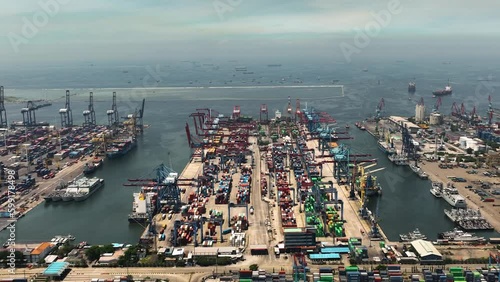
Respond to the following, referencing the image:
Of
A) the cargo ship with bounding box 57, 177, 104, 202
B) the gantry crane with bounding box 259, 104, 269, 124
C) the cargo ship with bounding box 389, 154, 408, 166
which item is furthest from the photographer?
the gantry crane with bounding box 259, 104, 269, 124

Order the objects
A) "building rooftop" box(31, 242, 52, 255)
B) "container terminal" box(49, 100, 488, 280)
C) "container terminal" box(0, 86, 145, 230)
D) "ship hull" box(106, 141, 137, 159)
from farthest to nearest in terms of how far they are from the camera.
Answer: "ship hull" box(106, 141, 137, 159), "container terminal" box(0, 86, 145, 230), "container terminal" box(49, 100, 488, 280), "building rooftop" box(31, 242, 52, 255)

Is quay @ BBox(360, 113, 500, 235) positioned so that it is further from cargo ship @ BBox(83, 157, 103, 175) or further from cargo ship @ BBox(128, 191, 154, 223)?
cargo ship @ BBox(83, 157, 103, 175)

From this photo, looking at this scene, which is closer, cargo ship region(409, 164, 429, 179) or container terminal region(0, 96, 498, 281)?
container terminal region(0, 96, 498, 281)

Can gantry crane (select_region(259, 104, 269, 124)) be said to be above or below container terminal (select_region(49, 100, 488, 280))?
above

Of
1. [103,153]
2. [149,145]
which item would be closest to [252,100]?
[149,145]

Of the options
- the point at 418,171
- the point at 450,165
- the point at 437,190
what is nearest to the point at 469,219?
the point at 437,190

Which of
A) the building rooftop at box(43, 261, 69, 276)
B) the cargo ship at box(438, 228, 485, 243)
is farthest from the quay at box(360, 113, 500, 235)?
the building rooftop at box(43, 261, 69, 276)

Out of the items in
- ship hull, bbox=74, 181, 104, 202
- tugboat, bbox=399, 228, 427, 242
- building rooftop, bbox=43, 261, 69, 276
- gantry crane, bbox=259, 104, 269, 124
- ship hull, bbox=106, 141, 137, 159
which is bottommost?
tugboat, bbox=399, 228, 427, 242

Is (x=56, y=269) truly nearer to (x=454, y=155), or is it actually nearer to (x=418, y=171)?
(x=418, y=171)
